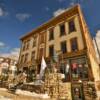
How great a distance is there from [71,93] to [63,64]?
4.37 metres

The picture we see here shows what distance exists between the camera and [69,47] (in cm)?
1817

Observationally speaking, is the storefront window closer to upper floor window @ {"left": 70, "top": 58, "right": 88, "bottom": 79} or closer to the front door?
upper floor window @ {"left": 70, "top": 58, "right": 88, "bottom": 79}

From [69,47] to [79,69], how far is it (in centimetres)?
386

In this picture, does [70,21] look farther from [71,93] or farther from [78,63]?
[71,93]

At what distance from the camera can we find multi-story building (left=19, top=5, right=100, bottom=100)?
49.7ft

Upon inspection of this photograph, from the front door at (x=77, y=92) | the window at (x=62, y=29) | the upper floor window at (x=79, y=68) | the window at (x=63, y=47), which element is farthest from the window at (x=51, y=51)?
the front door at (x=77, y=92)

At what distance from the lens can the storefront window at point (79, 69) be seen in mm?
15277

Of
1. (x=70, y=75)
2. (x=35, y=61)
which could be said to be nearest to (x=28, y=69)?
(x=35, y=61)

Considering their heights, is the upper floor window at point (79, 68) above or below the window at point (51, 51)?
below

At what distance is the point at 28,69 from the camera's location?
23.1 metres

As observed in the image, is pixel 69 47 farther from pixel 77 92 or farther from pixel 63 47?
pixel 77 92

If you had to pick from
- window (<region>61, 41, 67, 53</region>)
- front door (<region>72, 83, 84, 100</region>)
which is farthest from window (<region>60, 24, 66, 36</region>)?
front door (<region>72, 83, 84, 100</region>)

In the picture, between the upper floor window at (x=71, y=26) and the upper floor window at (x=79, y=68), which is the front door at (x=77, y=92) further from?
the upper floor window at (x=71, y=26)

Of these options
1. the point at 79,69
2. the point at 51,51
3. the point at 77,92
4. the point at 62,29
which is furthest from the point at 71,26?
the point at 77,92
